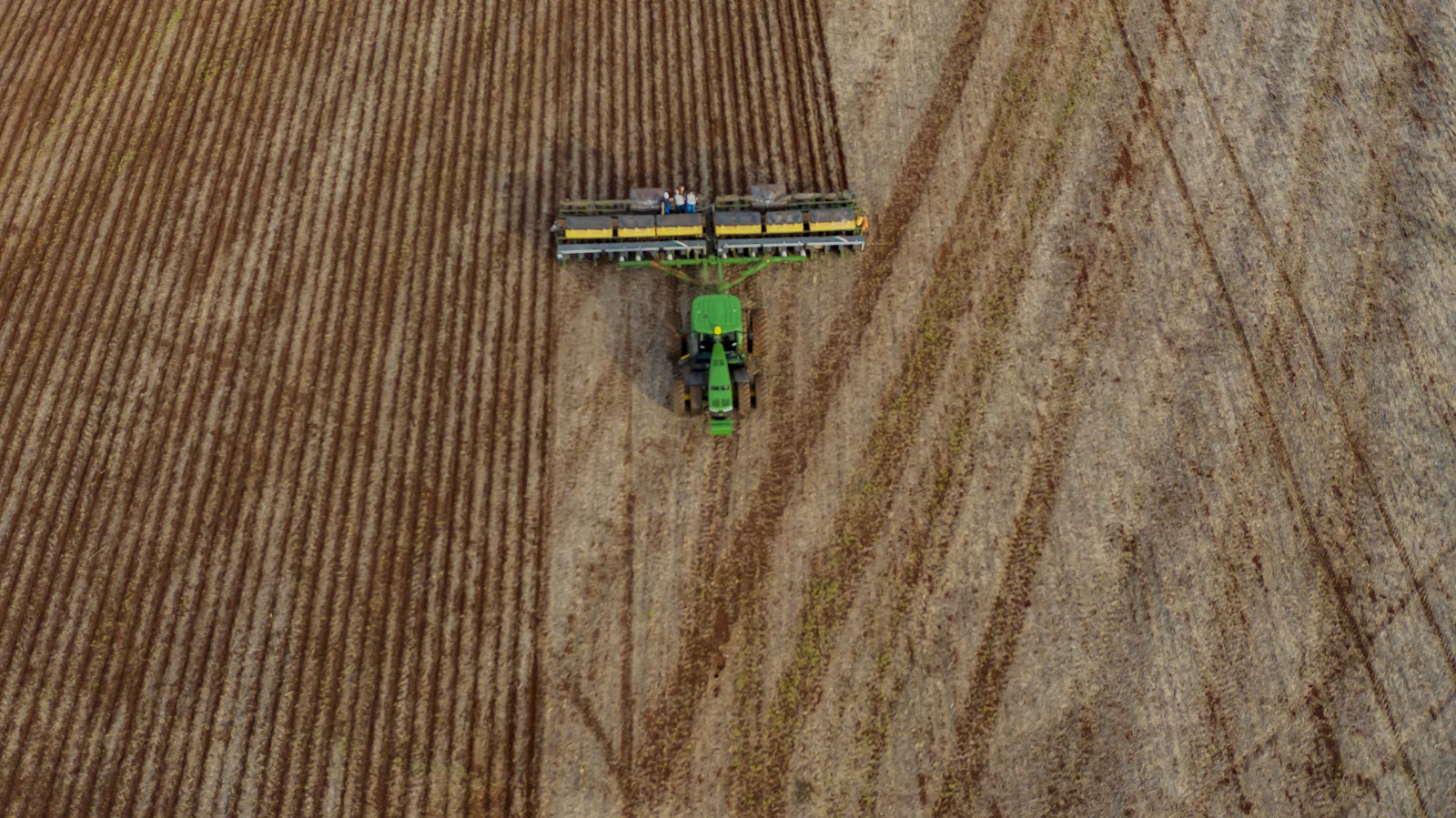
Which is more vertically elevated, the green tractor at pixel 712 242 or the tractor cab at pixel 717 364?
the green tractor at pixel 712 242

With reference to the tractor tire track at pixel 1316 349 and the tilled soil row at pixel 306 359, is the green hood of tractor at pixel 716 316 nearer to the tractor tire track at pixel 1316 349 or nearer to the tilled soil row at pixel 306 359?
the tilled soil row at pixel 306 359

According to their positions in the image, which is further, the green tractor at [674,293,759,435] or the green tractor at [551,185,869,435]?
the green tractor at [551,185,869,435]

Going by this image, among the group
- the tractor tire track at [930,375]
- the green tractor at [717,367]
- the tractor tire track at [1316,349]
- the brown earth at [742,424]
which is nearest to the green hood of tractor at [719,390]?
A: the green tractor at [717,367]

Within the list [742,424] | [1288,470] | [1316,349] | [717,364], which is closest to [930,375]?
[742,424]

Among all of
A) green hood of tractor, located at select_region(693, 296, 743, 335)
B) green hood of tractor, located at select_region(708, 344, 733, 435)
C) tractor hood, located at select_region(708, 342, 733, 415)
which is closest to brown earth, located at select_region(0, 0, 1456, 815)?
green hood of tractor, located at select_region(708, 344, 733, 435)

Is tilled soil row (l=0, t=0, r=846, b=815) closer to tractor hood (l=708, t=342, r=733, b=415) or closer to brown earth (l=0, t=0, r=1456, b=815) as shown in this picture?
brown earth (l=0, t=0, r=1456, b=815)

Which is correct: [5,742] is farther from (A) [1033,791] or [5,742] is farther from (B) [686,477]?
(A) [1033,791]

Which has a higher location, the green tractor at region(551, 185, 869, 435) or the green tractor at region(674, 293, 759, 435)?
the green tractor at region(551, 185, 869, 435)
